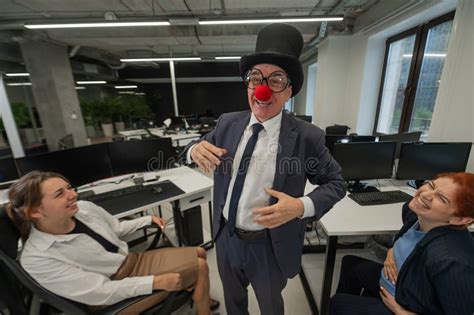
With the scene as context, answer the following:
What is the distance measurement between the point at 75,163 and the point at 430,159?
319 cm

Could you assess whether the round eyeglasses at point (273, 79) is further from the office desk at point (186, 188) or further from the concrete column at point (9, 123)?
the concrete column at point (9, 123)

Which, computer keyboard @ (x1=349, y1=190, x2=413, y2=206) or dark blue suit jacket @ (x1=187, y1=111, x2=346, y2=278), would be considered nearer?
dark blue suit jacket @ (x1=187, y1=111, x2=346, y2=278)

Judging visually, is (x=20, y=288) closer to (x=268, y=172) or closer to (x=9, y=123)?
(x=268, y=172)

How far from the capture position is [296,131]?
0.88 m

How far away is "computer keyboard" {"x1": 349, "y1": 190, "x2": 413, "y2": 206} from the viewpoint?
1678 millimetres

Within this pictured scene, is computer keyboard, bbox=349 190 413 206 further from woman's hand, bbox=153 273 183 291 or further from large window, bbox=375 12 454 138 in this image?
large window, bbox=375 12 454 138

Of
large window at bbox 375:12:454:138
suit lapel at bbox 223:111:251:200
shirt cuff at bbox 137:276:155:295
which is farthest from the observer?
large window at bbox 375:12:454:138

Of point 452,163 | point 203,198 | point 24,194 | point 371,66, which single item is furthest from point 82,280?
point 371,66

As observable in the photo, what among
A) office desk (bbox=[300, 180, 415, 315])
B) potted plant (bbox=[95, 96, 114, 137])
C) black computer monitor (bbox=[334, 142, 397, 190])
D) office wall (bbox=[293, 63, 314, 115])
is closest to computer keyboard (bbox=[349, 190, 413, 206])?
office desk (bbox=[300, 180, 415, 315])

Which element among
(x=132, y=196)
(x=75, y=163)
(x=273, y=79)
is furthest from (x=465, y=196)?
(x=75, y=163)

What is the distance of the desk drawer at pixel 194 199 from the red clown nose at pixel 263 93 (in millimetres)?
1506

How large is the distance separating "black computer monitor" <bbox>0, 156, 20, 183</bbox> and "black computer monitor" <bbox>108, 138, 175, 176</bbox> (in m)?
0.95

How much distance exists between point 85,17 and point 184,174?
3.76 metres

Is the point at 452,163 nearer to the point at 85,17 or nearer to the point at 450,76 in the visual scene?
the point at 450,76
